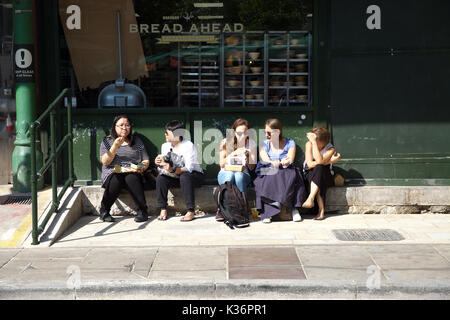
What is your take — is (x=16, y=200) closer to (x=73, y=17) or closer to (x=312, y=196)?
(x=73, y=17)

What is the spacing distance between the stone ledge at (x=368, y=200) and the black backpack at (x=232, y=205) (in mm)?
497

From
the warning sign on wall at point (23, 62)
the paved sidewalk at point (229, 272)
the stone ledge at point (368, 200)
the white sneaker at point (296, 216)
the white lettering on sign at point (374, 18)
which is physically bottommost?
the paved sidewalk at point (229, 272)

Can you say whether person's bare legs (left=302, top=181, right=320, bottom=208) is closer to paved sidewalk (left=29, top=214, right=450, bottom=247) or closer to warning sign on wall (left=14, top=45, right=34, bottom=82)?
paved sidewalk (left=29, top=214, right=450, bottom=247)

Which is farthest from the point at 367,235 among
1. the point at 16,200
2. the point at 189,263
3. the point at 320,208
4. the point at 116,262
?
the point at 16,200

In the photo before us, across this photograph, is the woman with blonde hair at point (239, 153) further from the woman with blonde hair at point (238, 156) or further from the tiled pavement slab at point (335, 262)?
the tiled pavement slab at point (335, 262)

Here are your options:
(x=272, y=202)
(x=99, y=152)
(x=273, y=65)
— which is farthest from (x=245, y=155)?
(x=99, y=152)

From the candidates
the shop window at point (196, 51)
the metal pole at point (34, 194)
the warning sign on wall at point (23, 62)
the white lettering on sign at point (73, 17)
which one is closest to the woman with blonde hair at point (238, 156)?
the shop window at point (196, 51)

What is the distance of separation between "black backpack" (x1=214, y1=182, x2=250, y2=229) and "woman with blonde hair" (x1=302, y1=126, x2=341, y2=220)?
2.49ft

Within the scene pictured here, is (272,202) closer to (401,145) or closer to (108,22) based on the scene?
(401,145)

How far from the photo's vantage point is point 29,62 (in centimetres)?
746

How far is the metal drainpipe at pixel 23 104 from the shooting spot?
739cm

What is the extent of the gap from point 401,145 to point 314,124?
1.12 m

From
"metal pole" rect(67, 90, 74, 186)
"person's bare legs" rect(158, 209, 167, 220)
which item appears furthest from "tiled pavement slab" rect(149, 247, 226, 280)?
"metal pole" rect(67, 90, 74, 186)

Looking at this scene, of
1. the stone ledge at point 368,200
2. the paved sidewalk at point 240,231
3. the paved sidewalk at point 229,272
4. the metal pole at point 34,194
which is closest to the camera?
the paved sidewalk at point 229,272
